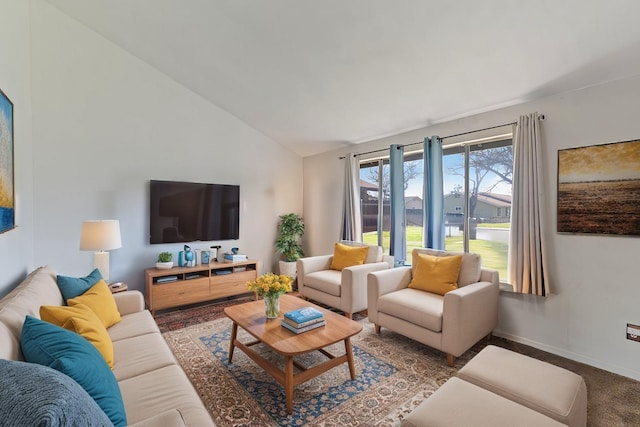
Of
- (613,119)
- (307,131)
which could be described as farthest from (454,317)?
(307,131)

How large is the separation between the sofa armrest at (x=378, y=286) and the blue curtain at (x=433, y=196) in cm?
68

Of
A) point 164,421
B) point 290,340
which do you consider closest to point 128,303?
point 290,340

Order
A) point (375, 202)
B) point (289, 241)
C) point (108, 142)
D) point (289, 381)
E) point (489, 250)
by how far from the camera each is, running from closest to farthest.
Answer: point (289, 381) → point (489, 250) → point (108, 142) → point (375, 202) → point (289, 241)

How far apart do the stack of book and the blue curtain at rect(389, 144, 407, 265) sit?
6.59ft

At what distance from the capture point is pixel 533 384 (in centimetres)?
157

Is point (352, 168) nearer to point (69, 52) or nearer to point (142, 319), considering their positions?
point (142, 319)

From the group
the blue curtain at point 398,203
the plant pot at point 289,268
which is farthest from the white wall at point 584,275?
the plant pot at point 289,268

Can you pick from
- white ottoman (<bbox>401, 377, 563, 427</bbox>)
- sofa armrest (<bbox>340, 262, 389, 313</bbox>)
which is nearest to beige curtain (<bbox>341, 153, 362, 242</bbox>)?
sofa armrest (<bbox>340, 262, 389, 313</bbox>)

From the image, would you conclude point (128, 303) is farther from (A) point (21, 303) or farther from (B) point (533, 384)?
(B) point (533, 384)

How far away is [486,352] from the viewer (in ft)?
6.29

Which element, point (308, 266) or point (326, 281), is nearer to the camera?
point (326, 281)

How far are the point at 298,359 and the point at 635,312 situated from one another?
2679mm

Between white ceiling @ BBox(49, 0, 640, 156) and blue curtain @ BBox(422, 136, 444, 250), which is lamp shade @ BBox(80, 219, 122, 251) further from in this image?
blue curtain @ BBox(422, 136, 444, 250)

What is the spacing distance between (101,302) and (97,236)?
3.41 ft
